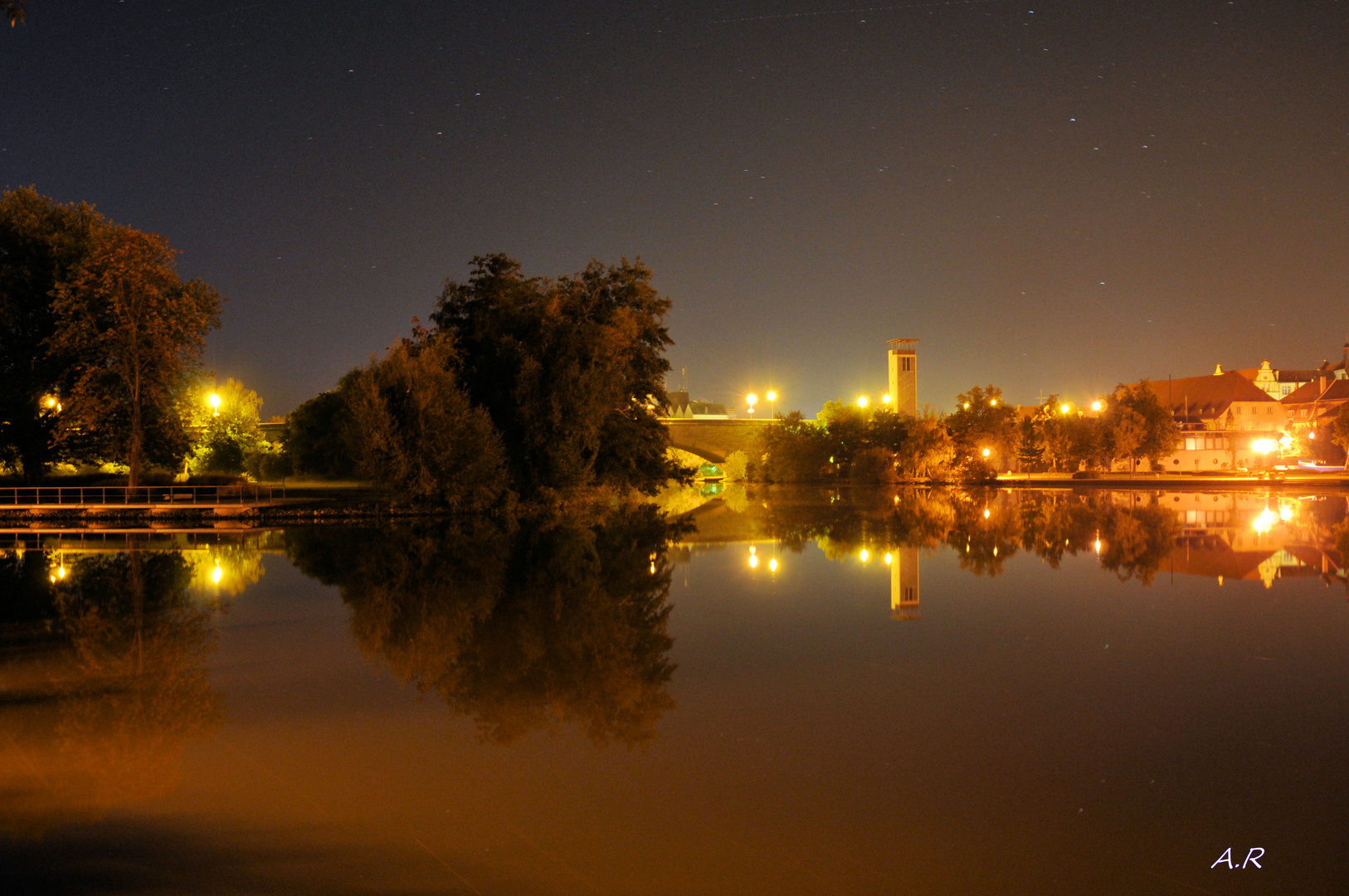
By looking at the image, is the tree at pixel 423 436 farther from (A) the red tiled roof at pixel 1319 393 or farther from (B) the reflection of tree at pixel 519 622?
(A) the red tiled roof at pixel 1319 393

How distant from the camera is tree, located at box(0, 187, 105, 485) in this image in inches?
1542

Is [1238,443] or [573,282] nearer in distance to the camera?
[573,282]

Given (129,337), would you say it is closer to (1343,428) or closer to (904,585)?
(904,585)

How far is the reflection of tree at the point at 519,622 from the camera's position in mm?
9742

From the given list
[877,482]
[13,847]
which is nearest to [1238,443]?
[877,482]

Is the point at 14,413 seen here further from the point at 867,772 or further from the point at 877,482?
the point at 877,482

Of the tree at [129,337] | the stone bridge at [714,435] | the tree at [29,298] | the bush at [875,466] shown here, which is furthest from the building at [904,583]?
the stone bridge at [714,435]

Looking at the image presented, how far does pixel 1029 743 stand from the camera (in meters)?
8.25

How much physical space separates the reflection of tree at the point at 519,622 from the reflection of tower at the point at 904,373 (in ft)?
261

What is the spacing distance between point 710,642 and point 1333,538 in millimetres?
22043

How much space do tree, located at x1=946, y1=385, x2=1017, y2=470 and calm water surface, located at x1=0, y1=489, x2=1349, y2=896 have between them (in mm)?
50388

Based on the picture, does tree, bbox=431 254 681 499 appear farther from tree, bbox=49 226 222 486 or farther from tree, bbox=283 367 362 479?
tree, bbox=283 367 362 479
